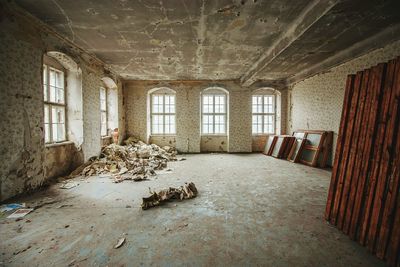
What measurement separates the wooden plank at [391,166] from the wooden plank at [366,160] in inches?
5.8

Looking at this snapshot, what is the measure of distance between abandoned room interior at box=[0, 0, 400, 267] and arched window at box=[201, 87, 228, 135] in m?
1.72

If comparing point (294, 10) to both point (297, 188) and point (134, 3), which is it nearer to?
point (134, 3)

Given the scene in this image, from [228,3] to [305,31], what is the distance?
59.5 inches

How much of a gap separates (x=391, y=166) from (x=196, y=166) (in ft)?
15.0

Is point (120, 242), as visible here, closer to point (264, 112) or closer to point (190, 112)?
point (190, 112)

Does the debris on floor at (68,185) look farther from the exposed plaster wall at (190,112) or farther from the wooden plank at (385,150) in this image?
the wooden plank at (385,150)

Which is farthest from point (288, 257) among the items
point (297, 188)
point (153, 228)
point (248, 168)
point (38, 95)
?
point (38, 95)

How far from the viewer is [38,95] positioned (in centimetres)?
365

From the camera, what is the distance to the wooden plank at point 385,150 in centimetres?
193

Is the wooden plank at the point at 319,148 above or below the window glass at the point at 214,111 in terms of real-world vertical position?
below

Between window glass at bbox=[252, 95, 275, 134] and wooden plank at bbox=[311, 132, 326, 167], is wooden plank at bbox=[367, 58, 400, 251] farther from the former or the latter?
window glass at bbox=[252, 95, 275, 134]

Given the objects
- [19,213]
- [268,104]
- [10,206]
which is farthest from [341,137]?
[268,104]

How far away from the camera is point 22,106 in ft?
10.9

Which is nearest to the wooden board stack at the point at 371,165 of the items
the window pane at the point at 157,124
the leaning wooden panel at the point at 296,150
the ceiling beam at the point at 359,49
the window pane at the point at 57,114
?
the ceiling beam at the point at 359,49
